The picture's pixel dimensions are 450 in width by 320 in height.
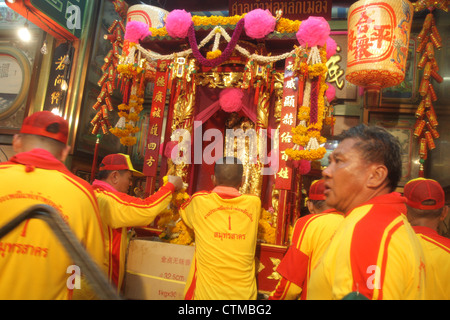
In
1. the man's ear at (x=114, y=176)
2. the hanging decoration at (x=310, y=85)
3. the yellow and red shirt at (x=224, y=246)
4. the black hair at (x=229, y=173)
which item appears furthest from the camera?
the hanging decoration at (x=310, y=85)

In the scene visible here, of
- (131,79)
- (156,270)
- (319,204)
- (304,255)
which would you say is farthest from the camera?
(131,79)

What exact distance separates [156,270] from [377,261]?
271cm

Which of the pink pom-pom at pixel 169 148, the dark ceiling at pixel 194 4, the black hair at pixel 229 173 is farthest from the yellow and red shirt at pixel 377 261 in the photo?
the dark ceiling at pixel 194 4

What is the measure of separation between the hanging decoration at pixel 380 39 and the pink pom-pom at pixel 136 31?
3343 mm

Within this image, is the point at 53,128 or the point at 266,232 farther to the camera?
the point at 266,232

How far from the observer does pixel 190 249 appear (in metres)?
3.22

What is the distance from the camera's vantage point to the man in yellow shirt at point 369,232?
982 mm

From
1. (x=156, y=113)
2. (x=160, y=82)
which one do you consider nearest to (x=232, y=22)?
(x=160, y=82)

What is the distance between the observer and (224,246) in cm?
267

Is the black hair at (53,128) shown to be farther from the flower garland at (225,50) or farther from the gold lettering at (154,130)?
the gold lettering at (154,130)

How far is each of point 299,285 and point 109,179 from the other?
79.6 inches

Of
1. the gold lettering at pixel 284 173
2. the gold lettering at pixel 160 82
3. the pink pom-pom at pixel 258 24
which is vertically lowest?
the gold lettering at pixel 284 173

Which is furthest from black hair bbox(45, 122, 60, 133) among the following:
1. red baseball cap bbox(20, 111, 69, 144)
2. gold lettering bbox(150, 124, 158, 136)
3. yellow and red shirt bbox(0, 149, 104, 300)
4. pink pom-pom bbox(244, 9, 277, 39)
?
pink pom-pom bbox(244, 9, 277, 39)

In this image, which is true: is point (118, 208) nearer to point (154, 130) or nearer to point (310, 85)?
point (154, 130)
